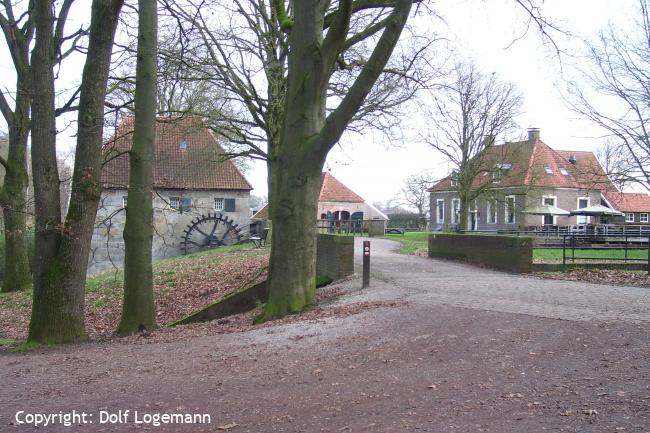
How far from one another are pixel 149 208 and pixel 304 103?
11.4 ft

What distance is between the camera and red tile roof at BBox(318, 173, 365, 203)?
181 feet

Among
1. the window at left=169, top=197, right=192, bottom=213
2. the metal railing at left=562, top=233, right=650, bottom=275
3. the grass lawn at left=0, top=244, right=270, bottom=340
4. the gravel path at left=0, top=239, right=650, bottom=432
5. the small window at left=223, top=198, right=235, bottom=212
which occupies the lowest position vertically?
the grass lawn at left=0, top=244, right=270, bottom=340

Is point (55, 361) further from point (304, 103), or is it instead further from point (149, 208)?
point (304, 103)

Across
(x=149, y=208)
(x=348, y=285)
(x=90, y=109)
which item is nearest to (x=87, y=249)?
(x=149, y=208)

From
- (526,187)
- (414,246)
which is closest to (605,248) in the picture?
(414,246)

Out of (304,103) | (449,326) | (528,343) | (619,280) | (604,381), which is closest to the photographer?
(604,381)

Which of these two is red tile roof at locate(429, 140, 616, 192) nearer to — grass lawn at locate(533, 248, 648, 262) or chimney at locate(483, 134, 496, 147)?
chimney at locate(483, 134, 496, 147)

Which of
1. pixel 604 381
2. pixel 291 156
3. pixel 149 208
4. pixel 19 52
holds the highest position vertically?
pixel 19 52

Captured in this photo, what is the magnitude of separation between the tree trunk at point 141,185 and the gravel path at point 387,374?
64.6 inches

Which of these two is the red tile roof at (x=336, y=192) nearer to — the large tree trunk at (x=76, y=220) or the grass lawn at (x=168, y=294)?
the grass lawn at (x=168, y=294)

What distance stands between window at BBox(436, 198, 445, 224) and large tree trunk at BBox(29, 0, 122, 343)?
49.8 metres

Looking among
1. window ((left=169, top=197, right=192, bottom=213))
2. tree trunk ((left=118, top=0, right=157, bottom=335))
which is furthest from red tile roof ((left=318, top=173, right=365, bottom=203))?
tree trunk ((left=118, top=0, right=157, bottom=335))

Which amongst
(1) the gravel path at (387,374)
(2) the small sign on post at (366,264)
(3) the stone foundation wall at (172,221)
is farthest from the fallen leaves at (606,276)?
(3) the stone foundation wall at (172,221)

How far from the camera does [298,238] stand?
995 centimetres
